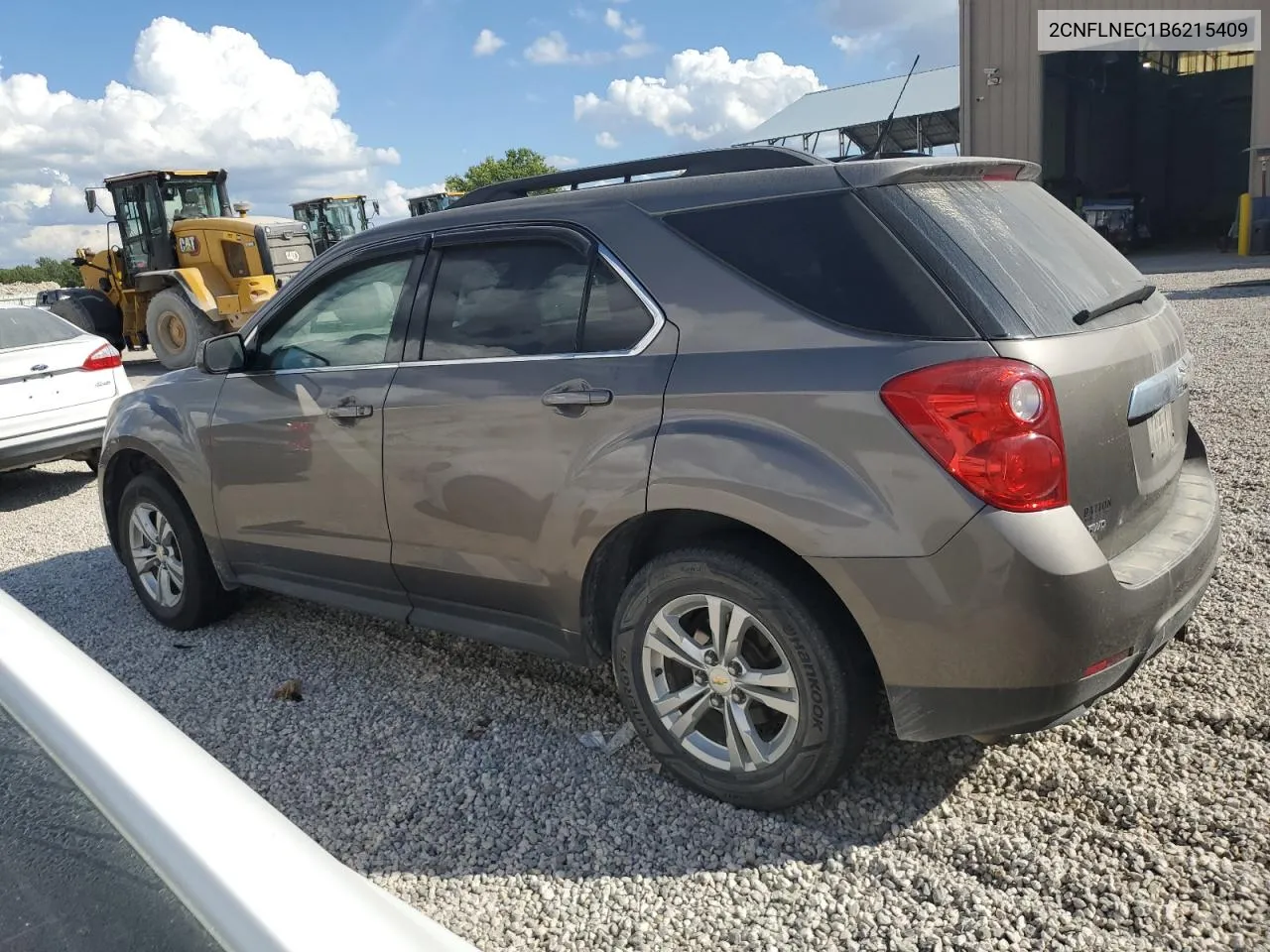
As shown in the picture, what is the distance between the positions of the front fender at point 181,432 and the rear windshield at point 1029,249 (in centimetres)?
303

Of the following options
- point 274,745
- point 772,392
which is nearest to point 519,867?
point 274,745

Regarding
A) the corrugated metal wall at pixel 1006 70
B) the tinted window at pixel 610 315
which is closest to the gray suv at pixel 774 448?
the tinted window at pixel 610 315

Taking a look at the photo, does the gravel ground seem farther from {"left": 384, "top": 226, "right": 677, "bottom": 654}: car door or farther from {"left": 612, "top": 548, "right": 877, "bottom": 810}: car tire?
{"left": 384, "top": 226, "right": 677, "bottom": 654}: car door

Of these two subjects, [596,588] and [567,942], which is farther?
[596,588]

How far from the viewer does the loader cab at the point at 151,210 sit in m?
16.5

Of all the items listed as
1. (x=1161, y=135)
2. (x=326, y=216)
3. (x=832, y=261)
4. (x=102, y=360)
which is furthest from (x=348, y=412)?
(x=1161, y=135)

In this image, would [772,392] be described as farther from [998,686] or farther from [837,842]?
[837,842]

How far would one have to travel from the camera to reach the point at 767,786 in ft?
9.38

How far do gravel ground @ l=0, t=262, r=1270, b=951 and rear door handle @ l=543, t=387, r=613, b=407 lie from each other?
1180mm

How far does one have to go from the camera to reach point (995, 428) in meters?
2.40

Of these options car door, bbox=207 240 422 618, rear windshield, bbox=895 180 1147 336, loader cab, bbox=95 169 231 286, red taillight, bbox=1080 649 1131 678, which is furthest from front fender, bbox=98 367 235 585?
loader cab, bbox=95 169 231 286

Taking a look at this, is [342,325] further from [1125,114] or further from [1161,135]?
[1161,135]

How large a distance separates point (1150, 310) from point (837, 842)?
6.10ft

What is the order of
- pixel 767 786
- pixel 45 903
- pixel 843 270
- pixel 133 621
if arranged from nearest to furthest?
1. pixel 45 903
2. pixel 843 270
3. pixel 767 786
4. pixel 133 621
